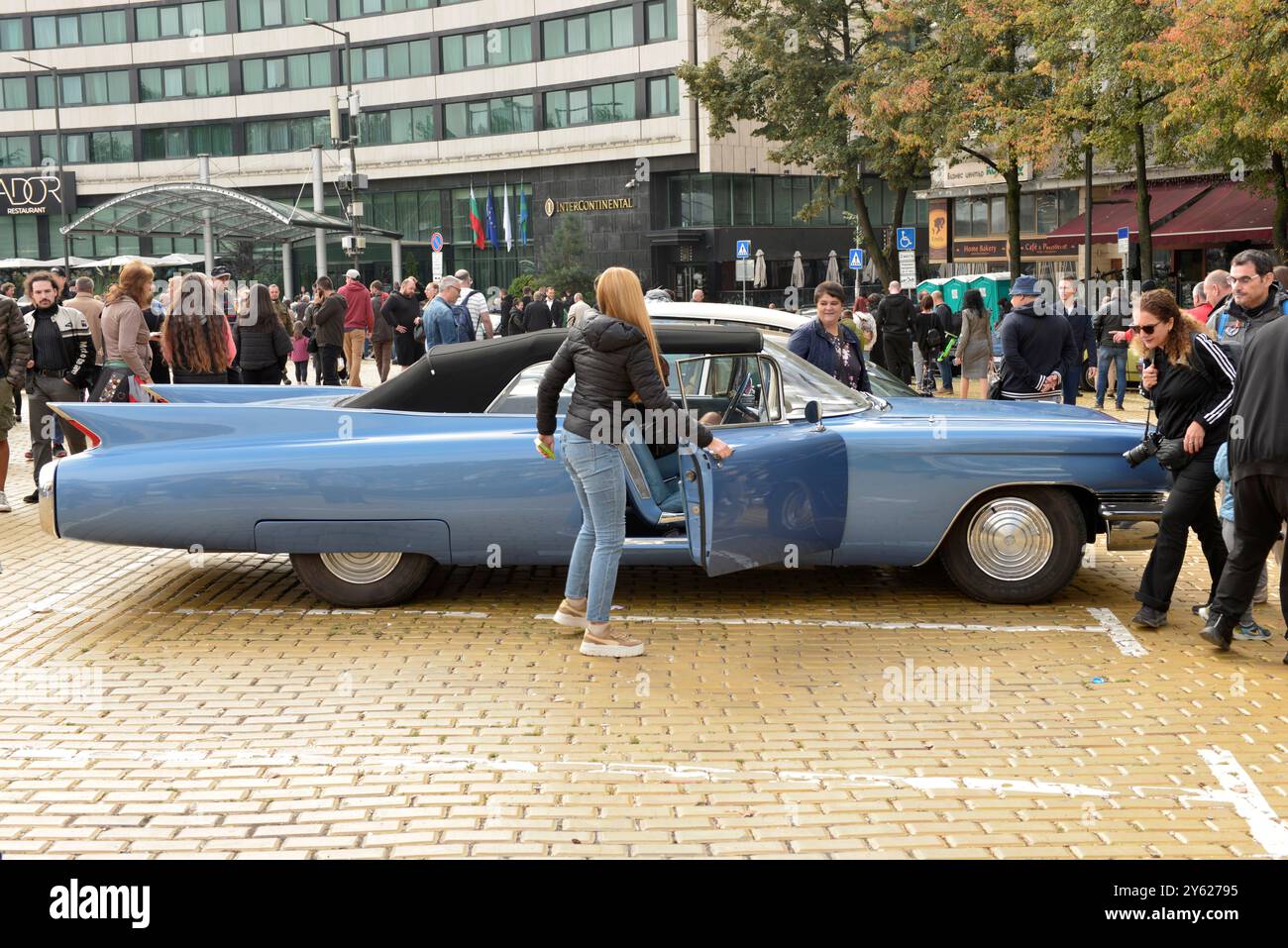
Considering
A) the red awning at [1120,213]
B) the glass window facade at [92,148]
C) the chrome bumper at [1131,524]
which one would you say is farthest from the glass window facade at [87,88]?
the chrome bumper at [1131,524]

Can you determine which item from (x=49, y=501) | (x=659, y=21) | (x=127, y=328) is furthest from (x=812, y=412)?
(x=659, y=21)

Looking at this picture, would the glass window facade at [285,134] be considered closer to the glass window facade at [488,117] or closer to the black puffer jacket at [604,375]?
the glass window facade at [488,117]

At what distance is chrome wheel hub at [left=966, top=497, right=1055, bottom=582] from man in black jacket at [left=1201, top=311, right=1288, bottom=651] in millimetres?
978

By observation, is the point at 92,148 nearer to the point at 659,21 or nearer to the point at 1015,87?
the point at 659,21

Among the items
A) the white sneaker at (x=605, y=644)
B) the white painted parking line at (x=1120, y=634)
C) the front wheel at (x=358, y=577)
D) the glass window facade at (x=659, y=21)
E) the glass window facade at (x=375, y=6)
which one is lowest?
the white painted parking line at (x=1120, y=634)

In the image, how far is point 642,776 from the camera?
515cm

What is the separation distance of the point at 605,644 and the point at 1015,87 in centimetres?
2635

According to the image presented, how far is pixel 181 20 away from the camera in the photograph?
66.4 metres

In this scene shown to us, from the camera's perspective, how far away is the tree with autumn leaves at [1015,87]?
74.3 ft

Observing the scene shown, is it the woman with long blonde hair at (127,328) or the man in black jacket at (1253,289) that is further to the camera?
the woman with long blonde hair at (127,328)

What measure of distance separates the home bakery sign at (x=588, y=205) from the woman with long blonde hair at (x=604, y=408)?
52.0 m

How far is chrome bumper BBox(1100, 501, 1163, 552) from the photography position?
24.2 feet

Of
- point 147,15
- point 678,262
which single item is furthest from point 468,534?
point 147,15
